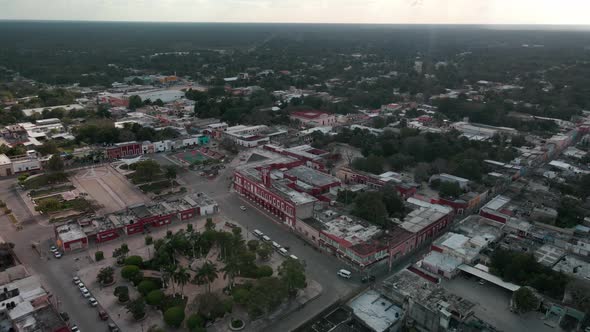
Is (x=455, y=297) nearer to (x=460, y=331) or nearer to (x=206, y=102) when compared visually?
(x=460, y=331)

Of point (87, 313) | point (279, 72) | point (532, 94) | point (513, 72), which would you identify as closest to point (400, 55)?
point (513, 72)

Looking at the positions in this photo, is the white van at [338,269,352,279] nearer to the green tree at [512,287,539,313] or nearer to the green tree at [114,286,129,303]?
the green tree at [512,287,539,313]

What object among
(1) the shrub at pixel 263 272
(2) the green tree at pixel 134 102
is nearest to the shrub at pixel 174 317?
(1) the shrub at pixel 263 272

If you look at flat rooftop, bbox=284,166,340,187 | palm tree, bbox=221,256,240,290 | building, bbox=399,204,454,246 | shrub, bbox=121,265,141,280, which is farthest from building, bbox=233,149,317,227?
shrub, bbox=121,265,141,280

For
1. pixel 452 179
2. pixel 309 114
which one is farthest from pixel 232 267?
pixel 309 114

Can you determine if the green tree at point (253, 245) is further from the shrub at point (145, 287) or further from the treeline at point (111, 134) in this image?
the treeline at point (111, 134)

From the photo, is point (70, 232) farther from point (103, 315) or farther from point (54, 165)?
point (54, 165)

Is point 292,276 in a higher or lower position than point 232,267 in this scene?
lower
